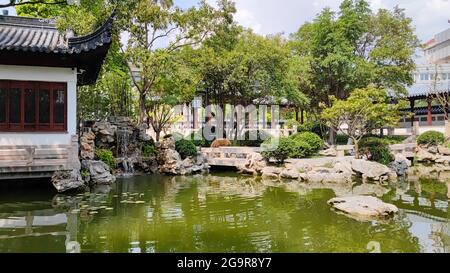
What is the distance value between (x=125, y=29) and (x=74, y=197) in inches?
375

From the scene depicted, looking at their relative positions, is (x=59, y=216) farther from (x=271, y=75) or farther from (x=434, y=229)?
(x=271, y=75)

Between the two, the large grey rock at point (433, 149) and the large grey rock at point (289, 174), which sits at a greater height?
the large grey rock at point (433, 149)

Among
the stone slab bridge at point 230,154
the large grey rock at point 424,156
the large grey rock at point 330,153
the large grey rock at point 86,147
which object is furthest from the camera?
the large grey rock at point 424,156

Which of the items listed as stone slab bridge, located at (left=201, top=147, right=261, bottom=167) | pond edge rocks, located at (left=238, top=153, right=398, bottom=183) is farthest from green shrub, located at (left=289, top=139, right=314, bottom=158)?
stone slab bridge, located at (left=201, top=147, right=261, bottom=167)

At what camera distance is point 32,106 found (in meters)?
10.5

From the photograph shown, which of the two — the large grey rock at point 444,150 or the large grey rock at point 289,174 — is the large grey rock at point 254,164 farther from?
the large grey rock at point 444,150

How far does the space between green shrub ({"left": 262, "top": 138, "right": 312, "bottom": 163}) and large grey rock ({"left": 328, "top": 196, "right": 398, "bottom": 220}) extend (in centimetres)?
655

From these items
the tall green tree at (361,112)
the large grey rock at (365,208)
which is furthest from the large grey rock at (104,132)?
the large grey rock at (365,208)

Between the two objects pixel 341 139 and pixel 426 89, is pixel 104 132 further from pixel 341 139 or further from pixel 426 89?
pixel 426 89

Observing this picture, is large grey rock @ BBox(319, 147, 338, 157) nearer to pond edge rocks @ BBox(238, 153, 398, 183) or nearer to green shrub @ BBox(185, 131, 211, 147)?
pond edge rocks @ BBox(238, 153, 398, 183)

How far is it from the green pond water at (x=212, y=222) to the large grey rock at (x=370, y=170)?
1.73m

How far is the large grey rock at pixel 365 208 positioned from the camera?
8124mm

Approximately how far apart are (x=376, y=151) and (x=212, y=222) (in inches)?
429

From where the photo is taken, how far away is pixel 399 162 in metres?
15.8
